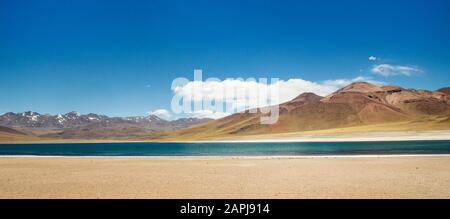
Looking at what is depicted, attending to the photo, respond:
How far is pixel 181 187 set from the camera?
18.6 metres

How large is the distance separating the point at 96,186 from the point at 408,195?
593 inches

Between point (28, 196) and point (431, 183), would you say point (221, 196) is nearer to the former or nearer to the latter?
point (28, 196)

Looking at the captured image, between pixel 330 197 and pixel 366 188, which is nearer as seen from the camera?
pixel 330 197

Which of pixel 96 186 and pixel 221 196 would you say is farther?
pixel 96 186

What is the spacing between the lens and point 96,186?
1944cm

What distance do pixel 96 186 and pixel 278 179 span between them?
10119 millimetres
